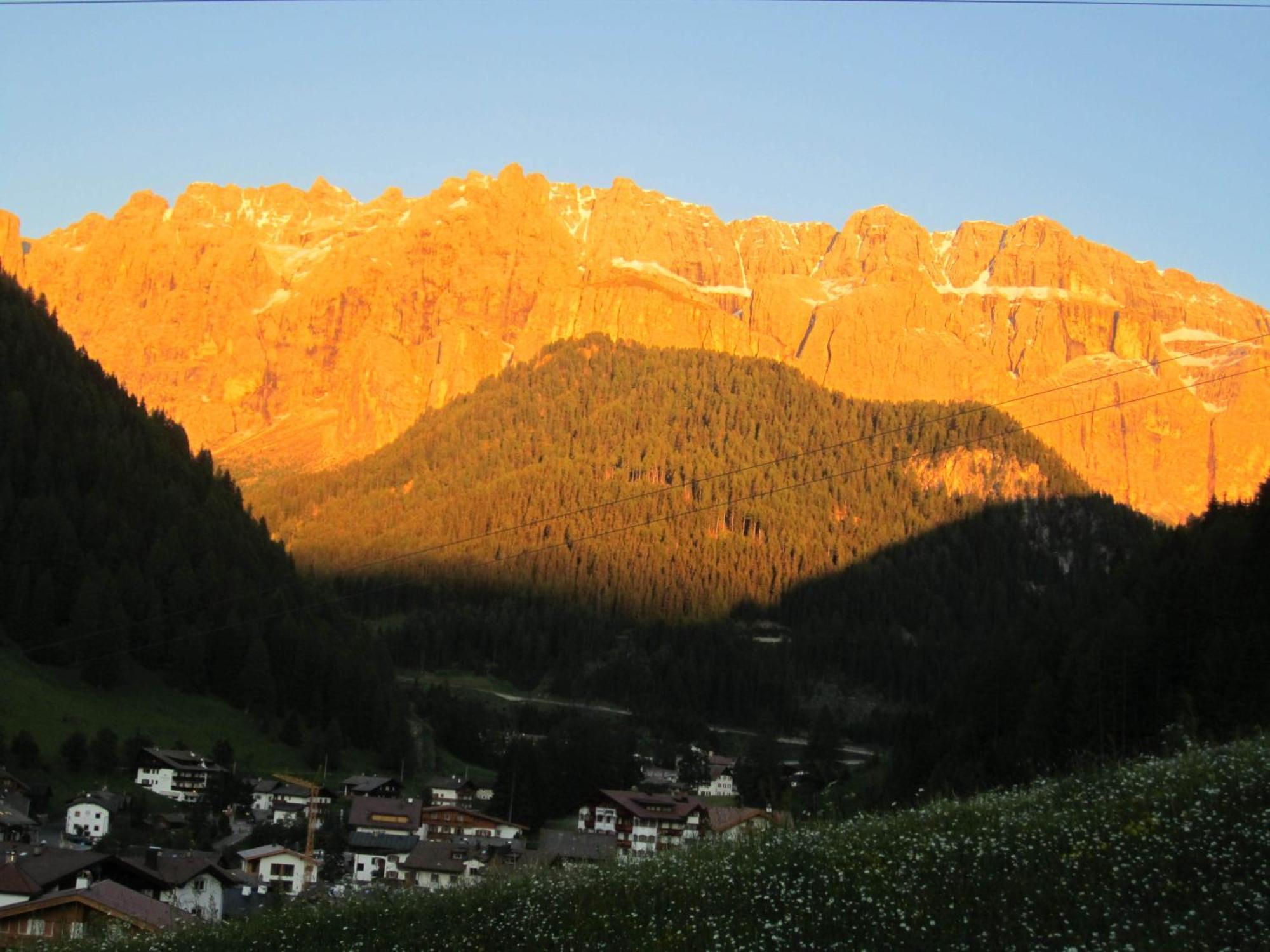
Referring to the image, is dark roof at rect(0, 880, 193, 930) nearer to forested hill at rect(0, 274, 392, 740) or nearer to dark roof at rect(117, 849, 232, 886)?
dark roof at rect(117, 849, 232, 886)

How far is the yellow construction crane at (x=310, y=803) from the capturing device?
7081 centimetres

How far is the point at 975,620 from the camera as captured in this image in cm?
19750

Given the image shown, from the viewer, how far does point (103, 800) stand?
82.3 metres

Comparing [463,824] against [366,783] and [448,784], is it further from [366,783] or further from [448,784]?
[448,784]

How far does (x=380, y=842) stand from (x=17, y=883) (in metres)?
30.4

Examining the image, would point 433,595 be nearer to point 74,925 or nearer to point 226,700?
point 226,700

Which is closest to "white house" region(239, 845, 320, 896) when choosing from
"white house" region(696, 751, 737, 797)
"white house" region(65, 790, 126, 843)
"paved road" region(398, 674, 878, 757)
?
"white house" region(65, 790, 126, 843)

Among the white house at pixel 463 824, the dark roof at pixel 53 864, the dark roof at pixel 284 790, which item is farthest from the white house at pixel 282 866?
the dark roof at pixel 284 790

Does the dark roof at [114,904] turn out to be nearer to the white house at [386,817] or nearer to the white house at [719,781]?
the white house at [386,817]

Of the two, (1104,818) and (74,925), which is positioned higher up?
(1104,818)

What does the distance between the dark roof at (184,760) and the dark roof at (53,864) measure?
3915cm

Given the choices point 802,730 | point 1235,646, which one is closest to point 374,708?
point 802,730

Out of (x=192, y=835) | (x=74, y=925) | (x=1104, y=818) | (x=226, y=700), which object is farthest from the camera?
(x=226, y=700)

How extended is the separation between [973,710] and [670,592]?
110177 millimetres
